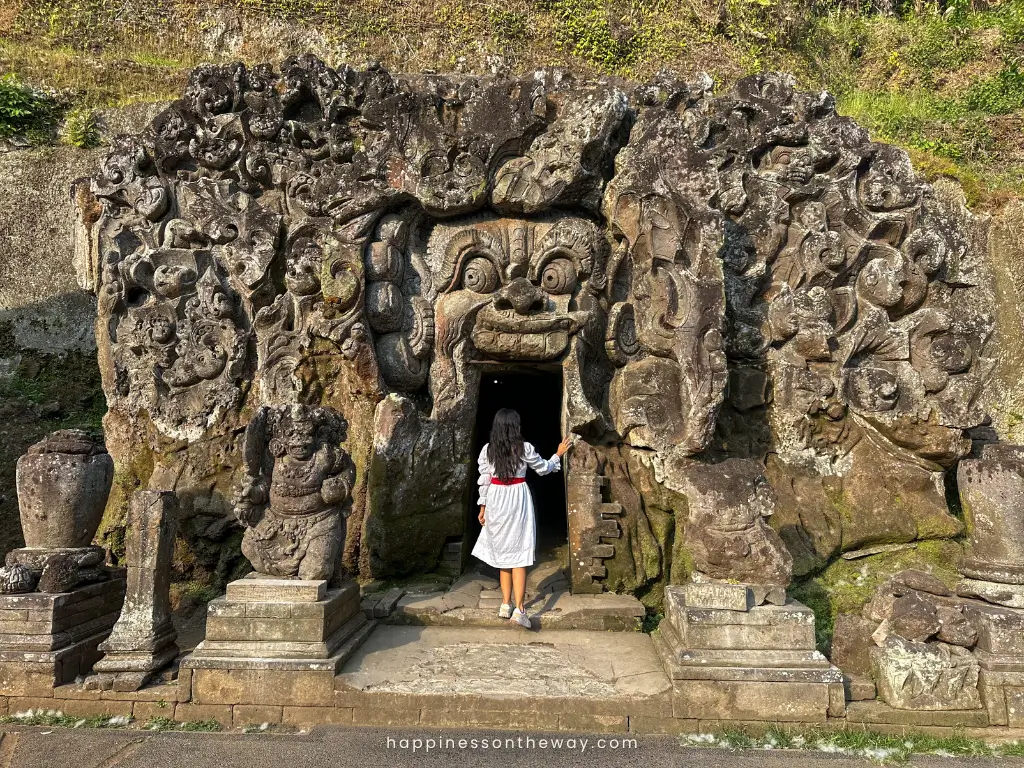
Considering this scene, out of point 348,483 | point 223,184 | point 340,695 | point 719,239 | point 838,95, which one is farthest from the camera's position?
point 838,95

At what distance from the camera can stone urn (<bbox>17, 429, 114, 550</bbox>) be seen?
18.2ft

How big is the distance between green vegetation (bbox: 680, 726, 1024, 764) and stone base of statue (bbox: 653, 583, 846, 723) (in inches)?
5.0

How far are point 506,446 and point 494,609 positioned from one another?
Answer: 166 cm

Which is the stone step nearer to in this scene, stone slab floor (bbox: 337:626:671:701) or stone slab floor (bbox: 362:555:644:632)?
stone slab floor (bbox: 362:555:644:632)

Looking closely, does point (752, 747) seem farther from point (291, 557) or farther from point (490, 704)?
point (291, 557)

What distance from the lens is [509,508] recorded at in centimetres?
614

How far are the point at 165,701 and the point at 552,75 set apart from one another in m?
7.69

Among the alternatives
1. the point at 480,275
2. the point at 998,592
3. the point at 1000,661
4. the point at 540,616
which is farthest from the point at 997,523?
the point at 480,275

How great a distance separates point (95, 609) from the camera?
5.66 metres

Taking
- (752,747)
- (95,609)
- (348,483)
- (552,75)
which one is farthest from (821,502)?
(95,609)

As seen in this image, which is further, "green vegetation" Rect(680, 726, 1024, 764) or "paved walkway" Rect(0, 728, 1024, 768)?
"green vegetation" Rect(680, 726, 1024, 764)

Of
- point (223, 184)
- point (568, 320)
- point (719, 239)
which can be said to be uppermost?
point (223, 184)

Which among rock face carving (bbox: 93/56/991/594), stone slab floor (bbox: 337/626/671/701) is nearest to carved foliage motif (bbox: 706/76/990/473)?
rock face carving (bbox: 93/56/991/594)

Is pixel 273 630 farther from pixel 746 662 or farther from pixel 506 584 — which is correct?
pixel 746 662
